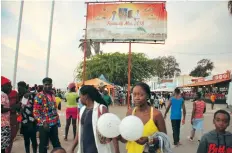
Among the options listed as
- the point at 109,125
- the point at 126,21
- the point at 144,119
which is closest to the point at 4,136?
the point at 109,125

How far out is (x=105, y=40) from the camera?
674 inches

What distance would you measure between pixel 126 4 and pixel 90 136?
1469cm

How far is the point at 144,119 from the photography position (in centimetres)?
273

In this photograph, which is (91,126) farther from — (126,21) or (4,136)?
(126,21)

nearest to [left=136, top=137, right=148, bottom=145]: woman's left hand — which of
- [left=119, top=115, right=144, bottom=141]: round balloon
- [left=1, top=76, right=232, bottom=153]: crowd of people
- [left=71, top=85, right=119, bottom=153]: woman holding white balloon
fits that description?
[left=1, top=76, right=232, bottom=153]: crowd of people

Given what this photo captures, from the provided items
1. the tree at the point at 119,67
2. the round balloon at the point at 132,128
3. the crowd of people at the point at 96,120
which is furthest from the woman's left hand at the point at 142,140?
the tree at the point at 119,67

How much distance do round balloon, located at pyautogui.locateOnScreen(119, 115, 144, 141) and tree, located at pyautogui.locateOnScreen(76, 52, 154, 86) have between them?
34625 millimetres

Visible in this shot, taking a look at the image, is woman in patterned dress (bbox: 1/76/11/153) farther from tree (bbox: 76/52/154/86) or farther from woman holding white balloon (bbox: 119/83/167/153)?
tree (bbox: 76/52/154/86)

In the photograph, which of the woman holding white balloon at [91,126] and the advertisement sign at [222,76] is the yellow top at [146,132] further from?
the advertisement sign at [222,76]

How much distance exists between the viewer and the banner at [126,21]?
1680cm

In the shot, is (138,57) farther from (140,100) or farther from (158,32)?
(140,100)

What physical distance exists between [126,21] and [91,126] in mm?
14344

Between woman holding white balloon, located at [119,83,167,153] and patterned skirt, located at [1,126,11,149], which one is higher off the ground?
woman holding white balloon, located at [119,83,167,153]

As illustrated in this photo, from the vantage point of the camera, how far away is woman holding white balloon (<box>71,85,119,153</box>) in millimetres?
3061
